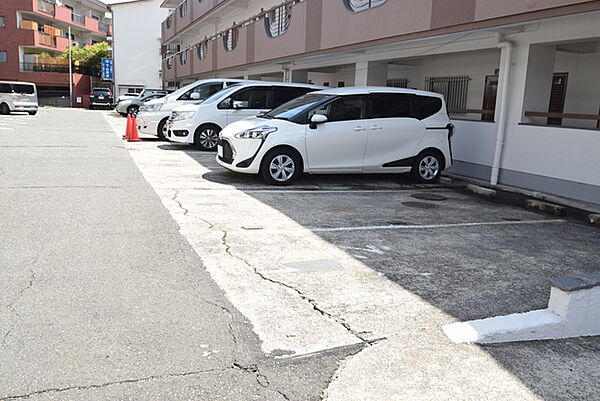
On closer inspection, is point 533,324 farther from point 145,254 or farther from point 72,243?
point 72,243

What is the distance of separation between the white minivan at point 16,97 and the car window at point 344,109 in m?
24.3

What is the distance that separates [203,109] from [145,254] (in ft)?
29.7

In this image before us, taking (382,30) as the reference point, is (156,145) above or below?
below

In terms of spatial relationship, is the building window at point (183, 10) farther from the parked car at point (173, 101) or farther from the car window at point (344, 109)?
the car window at point (344, 109)

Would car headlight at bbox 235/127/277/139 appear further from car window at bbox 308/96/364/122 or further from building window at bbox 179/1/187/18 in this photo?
building window at bbox 179/1/187/18

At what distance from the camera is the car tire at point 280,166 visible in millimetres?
9242

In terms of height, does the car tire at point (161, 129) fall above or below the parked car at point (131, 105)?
below

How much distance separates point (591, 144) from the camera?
8570 mm

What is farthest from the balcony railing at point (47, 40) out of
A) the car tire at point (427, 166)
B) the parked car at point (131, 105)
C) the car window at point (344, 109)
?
the car tire at point (427, 166)

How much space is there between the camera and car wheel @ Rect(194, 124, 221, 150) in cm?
1391

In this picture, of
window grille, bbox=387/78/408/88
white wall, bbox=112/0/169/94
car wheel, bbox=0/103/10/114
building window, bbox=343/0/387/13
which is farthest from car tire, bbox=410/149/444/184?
white wall, bbox=112/0/169/94

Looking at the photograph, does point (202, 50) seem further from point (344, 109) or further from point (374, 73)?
point (344, 109)

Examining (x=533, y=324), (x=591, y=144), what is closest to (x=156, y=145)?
(x=591, y=144)

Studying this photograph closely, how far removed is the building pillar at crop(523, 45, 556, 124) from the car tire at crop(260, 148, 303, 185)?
14.7 ft
